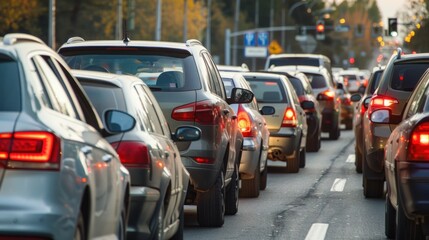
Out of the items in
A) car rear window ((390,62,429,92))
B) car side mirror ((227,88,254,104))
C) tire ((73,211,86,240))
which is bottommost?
tire ((73,211,86,240))

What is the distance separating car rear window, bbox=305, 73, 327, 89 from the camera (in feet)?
115

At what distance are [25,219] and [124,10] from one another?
3675 inches

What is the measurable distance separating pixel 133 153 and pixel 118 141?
0.13m

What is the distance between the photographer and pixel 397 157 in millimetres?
11070

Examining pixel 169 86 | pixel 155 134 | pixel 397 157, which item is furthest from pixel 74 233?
pixel 169 86

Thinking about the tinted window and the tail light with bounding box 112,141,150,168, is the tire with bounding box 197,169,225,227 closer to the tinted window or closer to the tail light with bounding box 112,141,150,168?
the tail light with bounding box 112,141,150,168

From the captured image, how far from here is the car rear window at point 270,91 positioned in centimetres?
2409

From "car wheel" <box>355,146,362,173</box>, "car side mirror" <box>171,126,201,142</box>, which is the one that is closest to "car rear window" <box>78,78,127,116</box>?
"car side mirror" <box>171,126,201,142</box>

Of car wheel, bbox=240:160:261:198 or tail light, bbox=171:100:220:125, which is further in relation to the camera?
car wheel, bbox=240:160:261:198

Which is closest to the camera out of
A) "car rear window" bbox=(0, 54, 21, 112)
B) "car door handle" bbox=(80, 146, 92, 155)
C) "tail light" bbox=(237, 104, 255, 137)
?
"car rear window" bbox=(0, 54, 21, 112)

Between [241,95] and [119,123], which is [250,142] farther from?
[119,123]

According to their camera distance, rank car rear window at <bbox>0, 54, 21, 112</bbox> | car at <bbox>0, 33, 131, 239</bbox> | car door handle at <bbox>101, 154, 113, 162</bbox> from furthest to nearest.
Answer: car door handle at <bbox>101, 154, 113, 162</bbox> < car rear window at <bbox>0, 54, 21, 112</bbox> < car at <bbox>0, 33, 131, 239</bbox>

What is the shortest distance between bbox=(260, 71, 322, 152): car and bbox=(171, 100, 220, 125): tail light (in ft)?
49.3

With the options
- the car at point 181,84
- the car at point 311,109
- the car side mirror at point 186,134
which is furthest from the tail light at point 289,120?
the car side mirror at point 186,134
